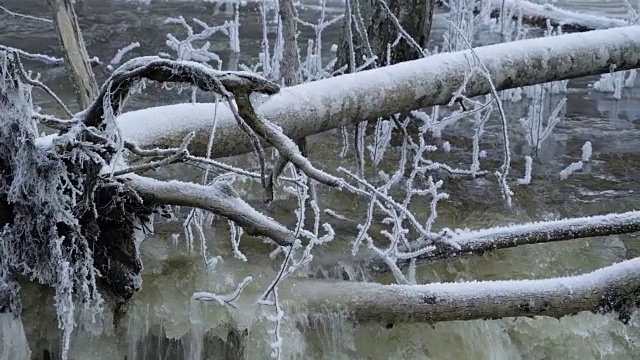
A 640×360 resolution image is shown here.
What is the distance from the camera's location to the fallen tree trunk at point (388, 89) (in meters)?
3.56

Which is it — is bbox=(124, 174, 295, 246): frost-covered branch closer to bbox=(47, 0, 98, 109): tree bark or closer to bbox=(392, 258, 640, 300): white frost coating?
bbox=(392, 258, 640, 300): white frost coating

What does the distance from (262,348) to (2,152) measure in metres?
1.68

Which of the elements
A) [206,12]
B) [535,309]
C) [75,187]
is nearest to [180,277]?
[75,187]

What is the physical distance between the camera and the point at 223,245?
4582mm

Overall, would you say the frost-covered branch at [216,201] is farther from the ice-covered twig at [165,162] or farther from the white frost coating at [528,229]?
the white frost coating at [528,229]

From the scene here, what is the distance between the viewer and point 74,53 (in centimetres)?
505

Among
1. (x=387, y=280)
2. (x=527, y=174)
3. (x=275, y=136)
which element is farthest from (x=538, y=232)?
(x=275, y=136)

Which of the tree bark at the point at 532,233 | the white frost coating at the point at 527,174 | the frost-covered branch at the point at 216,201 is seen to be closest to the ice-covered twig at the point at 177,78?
the frost-covered branch at the point at 216,201

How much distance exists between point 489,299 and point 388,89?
4.05ft

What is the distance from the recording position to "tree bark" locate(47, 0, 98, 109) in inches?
196

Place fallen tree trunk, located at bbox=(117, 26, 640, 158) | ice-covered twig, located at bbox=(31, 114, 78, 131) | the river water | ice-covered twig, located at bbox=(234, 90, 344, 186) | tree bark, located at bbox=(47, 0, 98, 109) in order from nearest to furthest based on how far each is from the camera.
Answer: ice-covered twig, located at bbox=(234, 90, 344, 186), ice-covered twig, located at bbox=(31, 114, 78, 131), fallen tree trunk, located at bbox=(117, 26, 640, 158), the river water, tree bark, located at bbox=(47, 0, 98, 109)

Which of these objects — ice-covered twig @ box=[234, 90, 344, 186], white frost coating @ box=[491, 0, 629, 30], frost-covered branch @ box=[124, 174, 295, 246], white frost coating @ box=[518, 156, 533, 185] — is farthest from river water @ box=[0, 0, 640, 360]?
white frost coating @ box=[491, 0, 629, 30]

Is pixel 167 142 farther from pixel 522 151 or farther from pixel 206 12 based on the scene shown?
pixel 206 12

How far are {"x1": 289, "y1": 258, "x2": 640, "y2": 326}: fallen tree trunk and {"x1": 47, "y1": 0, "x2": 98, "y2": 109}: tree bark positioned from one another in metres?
2.29
